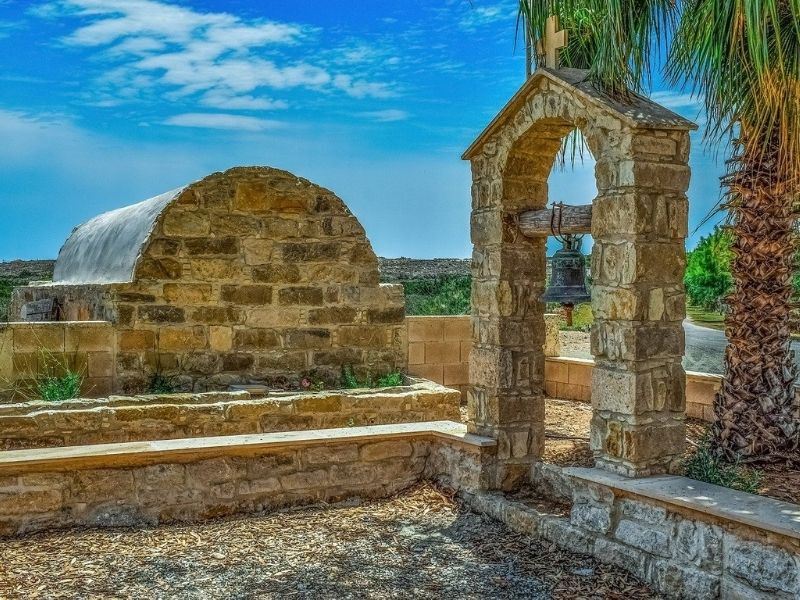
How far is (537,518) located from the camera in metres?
5.12

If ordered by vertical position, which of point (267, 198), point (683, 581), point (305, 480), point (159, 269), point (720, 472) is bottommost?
point (683, 581)

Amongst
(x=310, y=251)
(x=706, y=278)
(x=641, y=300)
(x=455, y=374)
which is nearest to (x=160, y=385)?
(x=310, y=251)

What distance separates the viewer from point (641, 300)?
184 inches

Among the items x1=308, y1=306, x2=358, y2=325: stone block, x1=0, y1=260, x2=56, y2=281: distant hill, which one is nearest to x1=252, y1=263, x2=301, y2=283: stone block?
x1=308, y1=306, x2=358, y2=325: stone block

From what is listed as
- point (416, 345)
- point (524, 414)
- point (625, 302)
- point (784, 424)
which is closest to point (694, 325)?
point (416, 345)

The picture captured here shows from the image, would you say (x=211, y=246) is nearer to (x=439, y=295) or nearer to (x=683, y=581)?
(x=683, y=581)

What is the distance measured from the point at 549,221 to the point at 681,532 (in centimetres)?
217

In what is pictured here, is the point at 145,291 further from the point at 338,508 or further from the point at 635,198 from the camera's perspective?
the point at 635,198

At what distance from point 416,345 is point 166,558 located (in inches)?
210

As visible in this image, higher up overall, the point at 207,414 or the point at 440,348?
the point at 440,348

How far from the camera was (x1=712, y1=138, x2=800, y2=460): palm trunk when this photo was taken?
6453 mm

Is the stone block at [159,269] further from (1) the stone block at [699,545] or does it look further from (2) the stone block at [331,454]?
(1) the stone block at [699,545]

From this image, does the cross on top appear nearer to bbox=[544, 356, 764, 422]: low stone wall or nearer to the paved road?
bbox=[544, 356, 764, 422]: low stone wall

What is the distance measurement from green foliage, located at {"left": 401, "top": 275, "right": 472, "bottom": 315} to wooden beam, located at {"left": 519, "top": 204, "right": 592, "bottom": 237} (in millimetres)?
6213
